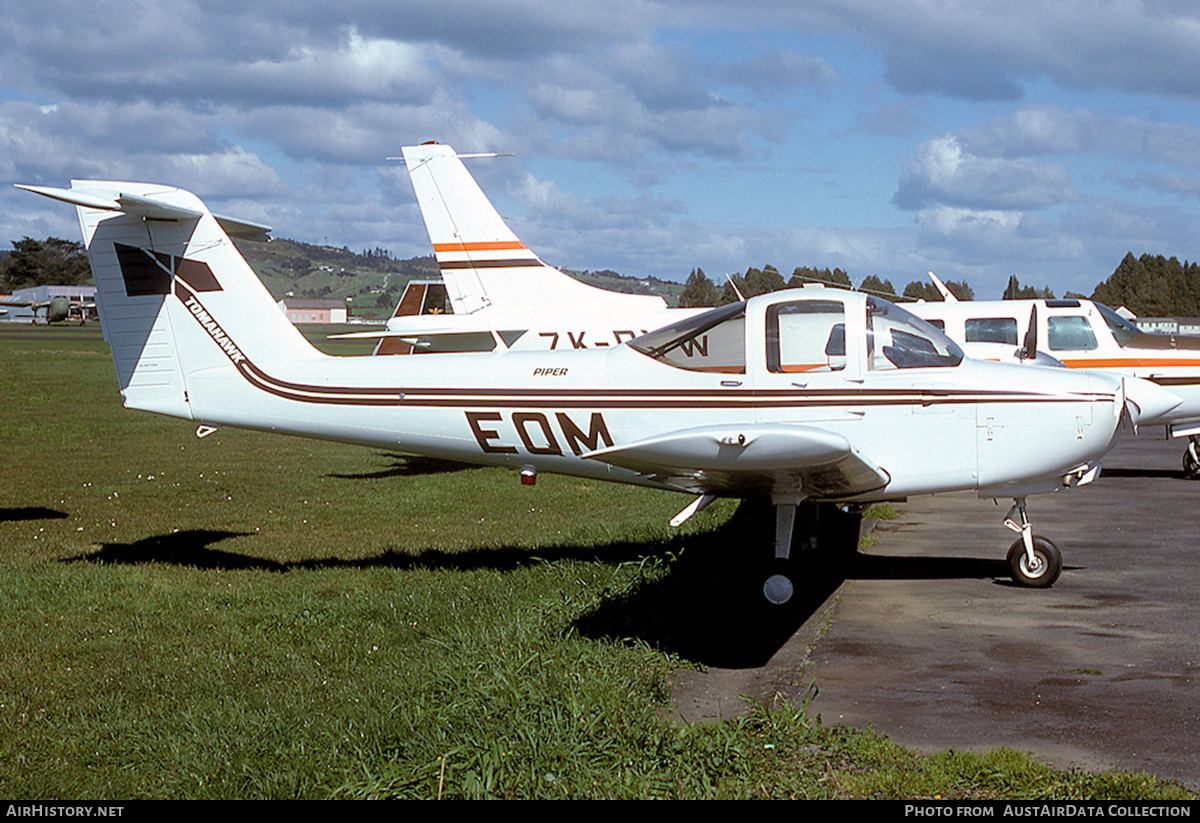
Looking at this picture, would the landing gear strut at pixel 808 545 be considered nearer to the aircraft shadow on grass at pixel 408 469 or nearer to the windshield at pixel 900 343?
the windshield at pixel 900 343

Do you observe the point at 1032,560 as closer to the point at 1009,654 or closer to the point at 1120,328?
the point at 1009,654

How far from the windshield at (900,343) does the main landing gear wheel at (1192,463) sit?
8359 mm

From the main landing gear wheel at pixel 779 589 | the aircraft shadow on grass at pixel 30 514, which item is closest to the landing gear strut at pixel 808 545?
the main landing gear wheel at pixel 779 589

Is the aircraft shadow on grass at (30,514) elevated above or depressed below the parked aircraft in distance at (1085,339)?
below

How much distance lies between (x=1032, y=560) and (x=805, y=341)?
2476 mm

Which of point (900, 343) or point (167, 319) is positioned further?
point (167, 319)

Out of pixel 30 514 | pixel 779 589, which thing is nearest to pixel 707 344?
pixel 779 589

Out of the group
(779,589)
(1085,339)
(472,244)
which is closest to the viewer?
(779,589)

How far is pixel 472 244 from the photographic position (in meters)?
16.0

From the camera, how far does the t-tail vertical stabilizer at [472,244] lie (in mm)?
15836

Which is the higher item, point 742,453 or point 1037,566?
point 742,453

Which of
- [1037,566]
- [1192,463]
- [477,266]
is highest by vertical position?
[477,266]

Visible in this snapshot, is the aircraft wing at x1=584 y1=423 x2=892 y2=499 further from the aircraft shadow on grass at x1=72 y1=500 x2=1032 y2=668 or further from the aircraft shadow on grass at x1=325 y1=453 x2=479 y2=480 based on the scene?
the aircraft shadow on grass at x1=325 y1=453 x2=479 y2=480
